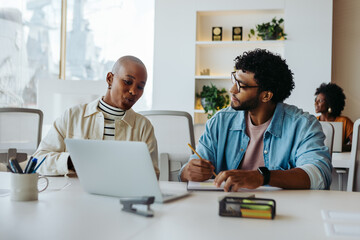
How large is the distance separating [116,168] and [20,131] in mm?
2071

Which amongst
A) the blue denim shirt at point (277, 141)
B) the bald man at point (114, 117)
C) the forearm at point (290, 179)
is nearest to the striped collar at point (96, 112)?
the bald man at point (114, 117)

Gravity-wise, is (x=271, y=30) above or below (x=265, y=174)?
→ above

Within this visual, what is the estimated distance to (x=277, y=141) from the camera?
1794mm

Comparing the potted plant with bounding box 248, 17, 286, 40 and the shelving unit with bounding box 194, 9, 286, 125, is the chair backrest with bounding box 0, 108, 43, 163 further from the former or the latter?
the potted plant with bounding box 248, 17, 286, 40

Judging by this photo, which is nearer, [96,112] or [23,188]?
[23,188]

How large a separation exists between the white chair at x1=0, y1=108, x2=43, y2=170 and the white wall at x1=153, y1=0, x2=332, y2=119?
2689 mm

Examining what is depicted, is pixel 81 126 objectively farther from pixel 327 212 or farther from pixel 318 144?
pixel 327 212

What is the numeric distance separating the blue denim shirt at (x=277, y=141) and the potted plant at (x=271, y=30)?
3.54 metres

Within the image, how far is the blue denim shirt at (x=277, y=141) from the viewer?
65.1 inches

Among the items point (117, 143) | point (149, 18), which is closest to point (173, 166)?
point (117, 143)

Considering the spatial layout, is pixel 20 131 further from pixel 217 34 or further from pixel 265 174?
pixel 217 34

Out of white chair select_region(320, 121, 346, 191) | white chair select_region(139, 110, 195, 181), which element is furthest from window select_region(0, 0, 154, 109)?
white chair select_region(320, 121, 346, 191)

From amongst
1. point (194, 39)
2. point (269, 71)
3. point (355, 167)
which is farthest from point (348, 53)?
point (269, 71)

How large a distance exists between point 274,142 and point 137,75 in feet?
2.25
